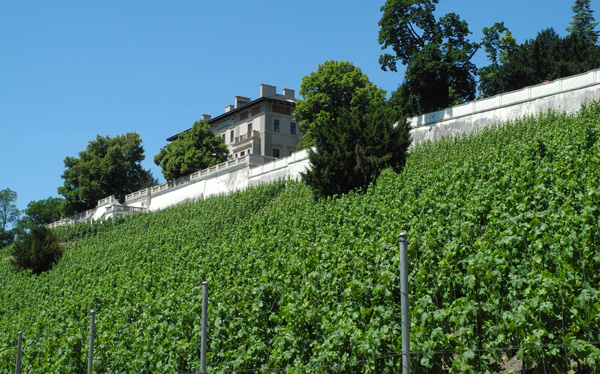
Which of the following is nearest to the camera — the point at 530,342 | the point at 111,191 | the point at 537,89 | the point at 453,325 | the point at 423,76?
the point at 530,342

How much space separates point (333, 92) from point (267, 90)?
1743 centimetres

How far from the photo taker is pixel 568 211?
782 centimetres

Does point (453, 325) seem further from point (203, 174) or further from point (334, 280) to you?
point (203, 174)

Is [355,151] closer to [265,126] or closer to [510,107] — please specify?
[510,107]

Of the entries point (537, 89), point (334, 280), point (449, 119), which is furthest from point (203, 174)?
point (334, 280)

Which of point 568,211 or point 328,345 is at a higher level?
point 568,211

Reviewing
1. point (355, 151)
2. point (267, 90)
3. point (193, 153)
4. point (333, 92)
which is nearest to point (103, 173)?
point (193, 153)

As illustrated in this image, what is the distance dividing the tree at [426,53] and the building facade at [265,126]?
61.2 ft

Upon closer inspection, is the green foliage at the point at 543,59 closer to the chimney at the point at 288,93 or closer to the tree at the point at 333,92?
the tree at the point at 333,92

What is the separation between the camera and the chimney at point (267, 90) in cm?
6159

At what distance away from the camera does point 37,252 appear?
114 feet

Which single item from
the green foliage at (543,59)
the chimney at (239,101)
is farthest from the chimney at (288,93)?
the green foliage at (543,59)

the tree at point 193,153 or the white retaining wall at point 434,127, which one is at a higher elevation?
the tree at point 193,153

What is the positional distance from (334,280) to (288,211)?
15.8 m
